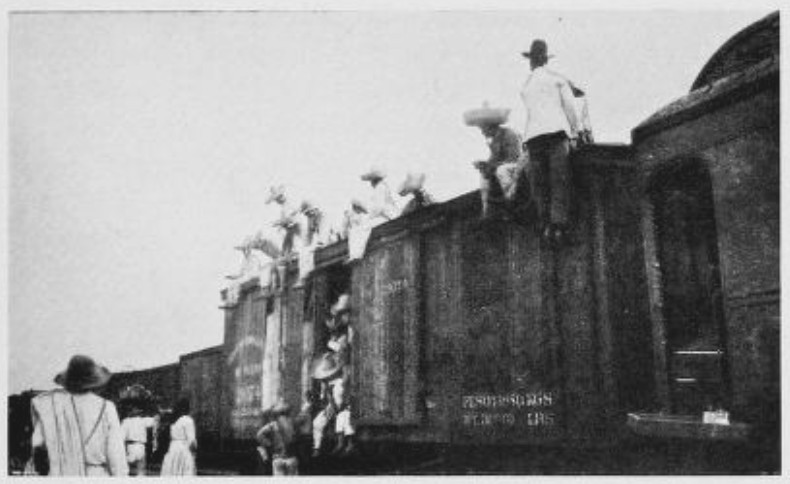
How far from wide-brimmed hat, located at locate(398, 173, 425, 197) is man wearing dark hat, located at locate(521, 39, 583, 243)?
168 centimetres

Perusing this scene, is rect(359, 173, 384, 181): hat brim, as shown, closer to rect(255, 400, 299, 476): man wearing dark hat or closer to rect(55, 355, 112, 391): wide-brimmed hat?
rect(255, 400, 299, 476): man wearing dark hat

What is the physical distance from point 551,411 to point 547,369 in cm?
34

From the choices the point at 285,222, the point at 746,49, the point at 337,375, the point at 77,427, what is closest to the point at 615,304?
the point at 746,49

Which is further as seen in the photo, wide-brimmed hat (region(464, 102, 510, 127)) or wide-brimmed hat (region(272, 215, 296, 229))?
wide-brimmed hat (region(272, 215, 296, 229))

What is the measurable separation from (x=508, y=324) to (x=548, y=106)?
187 cm

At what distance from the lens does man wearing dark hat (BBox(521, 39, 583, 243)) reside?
6.02m

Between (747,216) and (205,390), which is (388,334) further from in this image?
(205,390)

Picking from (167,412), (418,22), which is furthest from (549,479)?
(167,412)

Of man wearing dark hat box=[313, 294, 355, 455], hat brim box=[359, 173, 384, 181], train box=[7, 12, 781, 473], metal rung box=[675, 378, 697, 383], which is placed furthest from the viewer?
hat brim box=[359, 173, 384, 181]

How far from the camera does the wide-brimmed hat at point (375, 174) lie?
889 centimetres

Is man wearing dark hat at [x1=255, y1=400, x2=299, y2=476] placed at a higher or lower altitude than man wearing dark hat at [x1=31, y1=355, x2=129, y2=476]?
lower

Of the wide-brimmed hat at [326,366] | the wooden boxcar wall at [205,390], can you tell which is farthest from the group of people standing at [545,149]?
the wooden boxcar wall at [205,390]

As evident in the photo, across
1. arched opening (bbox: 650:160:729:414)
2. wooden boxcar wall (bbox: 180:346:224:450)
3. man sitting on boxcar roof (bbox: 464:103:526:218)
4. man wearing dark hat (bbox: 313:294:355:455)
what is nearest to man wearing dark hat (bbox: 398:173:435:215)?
man sitting on boxcar roof (bbox: 464:103:526:218)

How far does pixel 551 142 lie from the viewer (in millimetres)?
6082
